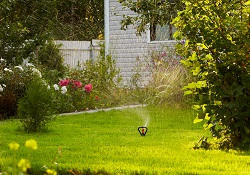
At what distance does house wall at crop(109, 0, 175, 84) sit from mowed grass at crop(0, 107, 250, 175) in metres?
5.70

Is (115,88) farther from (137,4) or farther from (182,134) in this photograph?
(182,134)

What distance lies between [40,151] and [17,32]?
719 cm

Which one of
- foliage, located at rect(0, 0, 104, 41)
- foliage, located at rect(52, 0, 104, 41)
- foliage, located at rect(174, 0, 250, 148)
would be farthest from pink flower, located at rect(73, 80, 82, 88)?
foliage, located at rect(52, 0, 104, 41)

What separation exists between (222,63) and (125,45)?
9889mm

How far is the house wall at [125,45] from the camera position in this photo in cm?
1599

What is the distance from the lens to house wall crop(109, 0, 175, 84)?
52.5 ft

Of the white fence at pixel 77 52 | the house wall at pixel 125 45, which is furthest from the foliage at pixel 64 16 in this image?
the house wall at pixel 125 45

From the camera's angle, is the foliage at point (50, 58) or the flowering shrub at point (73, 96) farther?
the foliage at point (50, 58)

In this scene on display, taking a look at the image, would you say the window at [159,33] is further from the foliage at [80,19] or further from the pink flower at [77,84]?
the foliage at [80,19]

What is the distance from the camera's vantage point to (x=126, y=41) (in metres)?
16.3

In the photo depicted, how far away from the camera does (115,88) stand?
13.5 meters

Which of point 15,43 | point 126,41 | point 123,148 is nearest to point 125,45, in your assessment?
point 126,41

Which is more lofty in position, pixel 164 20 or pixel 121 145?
pixel 164 20

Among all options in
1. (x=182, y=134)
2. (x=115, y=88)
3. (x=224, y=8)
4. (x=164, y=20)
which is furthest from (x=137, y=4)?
(x=224, y=8)
